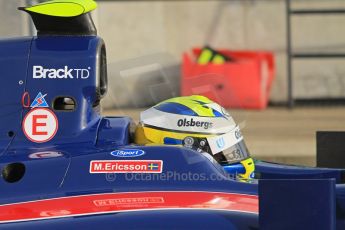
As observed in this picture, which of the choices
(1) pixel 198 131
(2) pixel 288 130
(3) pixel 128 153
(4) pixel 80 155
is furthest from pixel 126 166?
(2) pixel 288 130

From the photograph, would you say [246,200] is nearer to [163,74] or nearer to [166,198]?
[166,198]

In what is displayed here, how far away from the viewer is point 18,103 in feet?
15.1

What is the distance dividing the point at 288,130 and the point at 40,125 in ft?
20.8

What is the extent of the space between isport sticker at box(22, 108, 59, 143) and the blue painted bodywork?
0.03 m

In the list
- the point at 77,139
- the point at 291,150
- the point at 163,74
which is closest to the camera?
the point at 77,139

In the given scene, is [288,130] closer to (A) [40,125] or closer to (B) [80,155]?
(A) [40,125]

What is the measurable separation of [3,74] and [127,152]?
847mm

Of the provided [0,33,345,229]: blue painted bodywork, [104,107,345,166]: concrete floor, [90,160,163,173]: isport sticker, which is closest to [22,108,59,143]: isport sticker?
[0,33,345,229]: blue painted bodywork

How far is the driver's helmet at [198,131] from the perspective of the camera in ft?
14.9

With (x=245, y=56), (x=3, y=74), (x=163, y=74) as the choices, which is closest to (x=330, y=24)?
(x=245, y=56)

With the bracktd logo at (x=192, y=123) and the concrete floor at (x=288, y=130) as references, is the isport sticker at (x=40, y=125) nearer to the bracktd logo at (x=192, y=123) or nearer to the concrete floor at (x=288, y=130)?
the bracktd logo at (x=192, y=123)

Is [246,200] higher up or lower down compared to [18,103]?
lower down

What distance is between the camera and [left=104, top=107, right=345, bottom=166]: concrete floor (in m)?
8.55

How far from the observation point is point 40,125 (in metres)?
4.54
